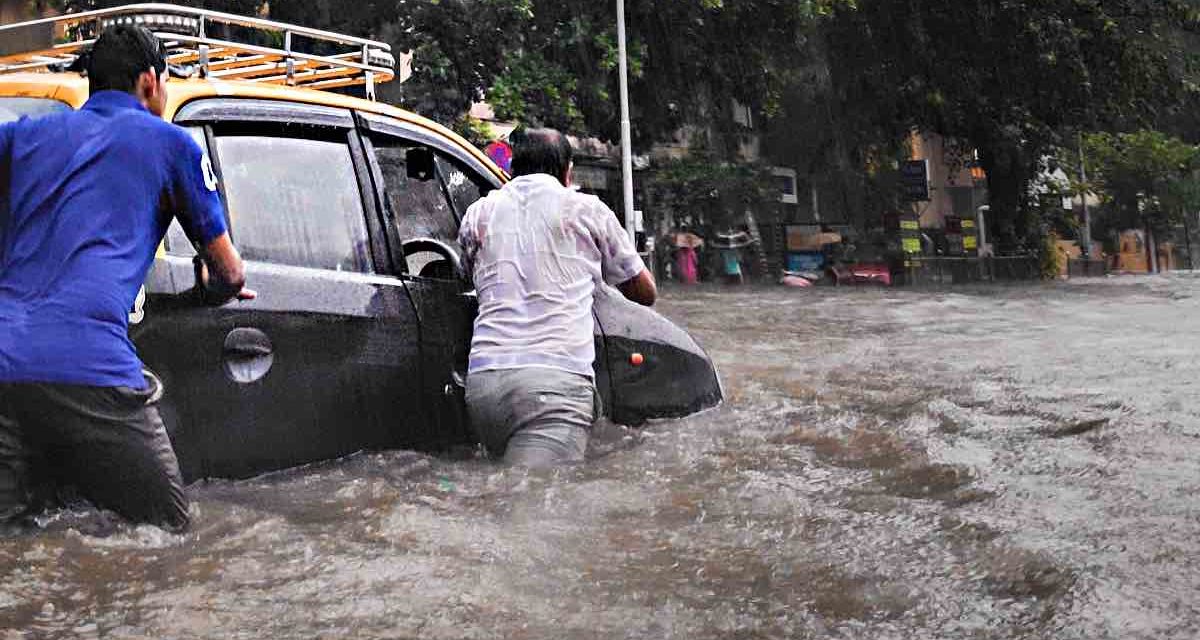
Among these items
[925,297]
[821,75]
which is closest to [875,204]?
[821,75]

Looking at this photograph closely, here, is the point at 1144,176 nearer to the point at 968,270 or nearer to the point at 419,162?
the point at 968,270

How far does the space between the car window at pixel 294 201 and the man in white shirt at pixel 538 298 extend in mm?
434

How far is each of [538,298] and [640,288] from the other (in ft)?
1.30

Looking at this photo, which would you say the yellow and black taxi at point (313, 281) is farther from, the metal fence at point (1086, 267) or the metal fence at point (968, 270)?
the metal fence at point (1086, 267)

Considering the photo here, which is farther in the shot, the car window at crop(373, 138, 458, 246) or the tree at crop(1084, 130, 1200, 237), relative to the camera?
the tree at crop(1084, 130, 1200, 237)

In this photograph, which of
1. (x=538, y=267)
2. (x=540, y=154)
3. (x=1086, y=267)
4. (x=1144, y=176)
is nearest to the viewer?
(x=538, y=267)

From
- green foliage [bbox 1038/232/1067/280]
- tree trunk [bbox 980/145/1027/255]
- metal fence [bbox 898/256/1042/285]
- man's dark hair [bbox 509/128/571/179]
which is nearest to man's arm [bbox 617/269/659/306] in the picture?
man's dark hair [bbox 509/128/571/179]

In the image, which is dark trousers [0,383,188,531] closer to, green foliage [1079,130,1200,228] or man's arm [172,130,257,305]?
man's arm [172,130,257,305]

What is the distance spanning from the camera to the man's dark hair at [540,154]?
5.12m

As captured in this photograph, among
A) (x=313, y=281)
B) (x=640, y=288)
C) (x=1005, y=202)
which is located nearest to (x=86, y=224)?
(x=313, y=281)

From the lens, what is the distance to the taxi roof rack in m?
4.55

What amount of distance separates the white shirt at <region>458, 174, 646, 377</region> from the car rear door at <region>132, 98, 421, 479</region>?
280 mm

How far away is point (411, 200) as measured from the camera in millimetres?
5262

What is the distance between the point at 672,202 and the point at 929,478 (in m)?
28.1
